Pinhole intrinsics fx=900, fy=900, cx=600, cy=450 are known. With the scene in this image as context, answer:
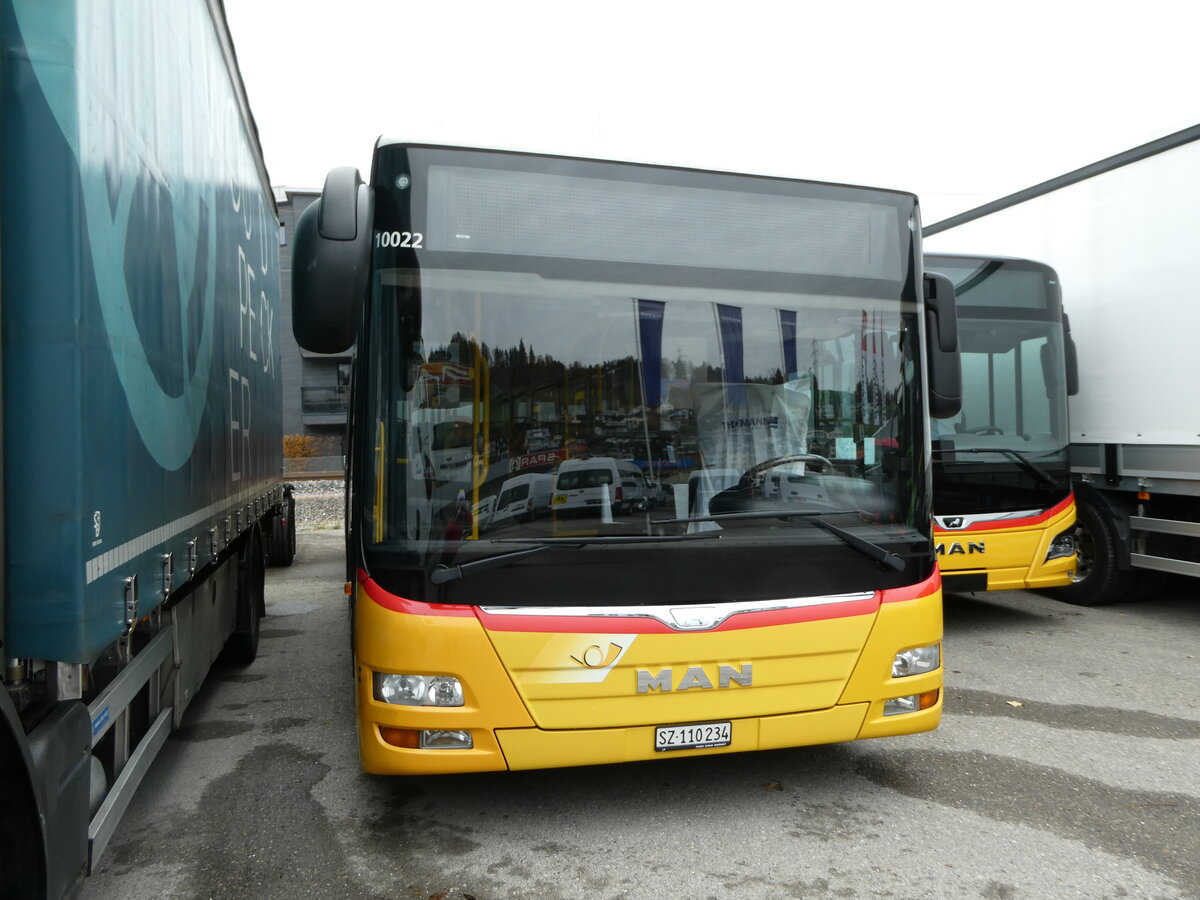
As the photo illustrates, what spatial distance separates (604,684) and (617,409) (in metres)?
1.09

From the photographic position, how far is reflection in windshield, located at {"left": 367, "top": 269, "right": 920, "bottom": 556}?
3480mm

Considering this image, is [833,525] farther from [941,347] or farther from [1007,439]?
[1007,439]

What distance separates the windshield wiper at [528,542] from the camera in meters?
3.39

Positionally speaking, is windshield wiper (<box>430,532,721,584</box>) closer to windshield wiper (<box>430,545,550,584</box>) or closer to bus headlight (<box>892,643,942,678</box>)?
windshield wiper (<box>430,545,550,584</box>)

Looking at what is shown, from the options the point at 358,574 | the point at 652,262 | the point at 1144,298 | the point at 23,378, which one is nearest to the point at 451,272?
the point at 652,262

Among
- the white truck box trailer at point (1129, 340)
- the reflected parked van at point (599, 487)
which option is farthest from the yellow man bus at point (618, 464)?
the white truck box trailer at point (1129, 340)

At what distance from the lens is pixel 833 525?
12.5ft

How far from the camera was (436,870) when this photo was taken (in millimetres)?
3414

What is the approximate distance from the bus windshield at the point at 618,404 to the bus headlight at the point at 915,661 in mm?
357

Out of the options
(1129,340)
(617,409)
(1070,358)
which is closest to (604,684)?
(617,409)

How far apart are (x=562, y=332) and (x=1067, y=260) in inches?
258

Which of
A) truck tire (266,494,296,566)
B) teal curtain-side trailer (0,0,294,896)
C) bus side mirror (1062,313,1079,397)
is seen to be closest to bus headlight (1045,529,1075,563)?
bus side mirror (1062,313,1079,397)

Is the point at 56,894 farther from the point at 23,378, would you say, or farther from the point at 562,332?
the point at 562,332

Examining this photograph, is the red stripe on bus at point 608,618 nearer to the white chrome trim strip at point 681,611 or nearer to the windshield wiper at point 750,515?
the white chrome trim strip at point 681,611
